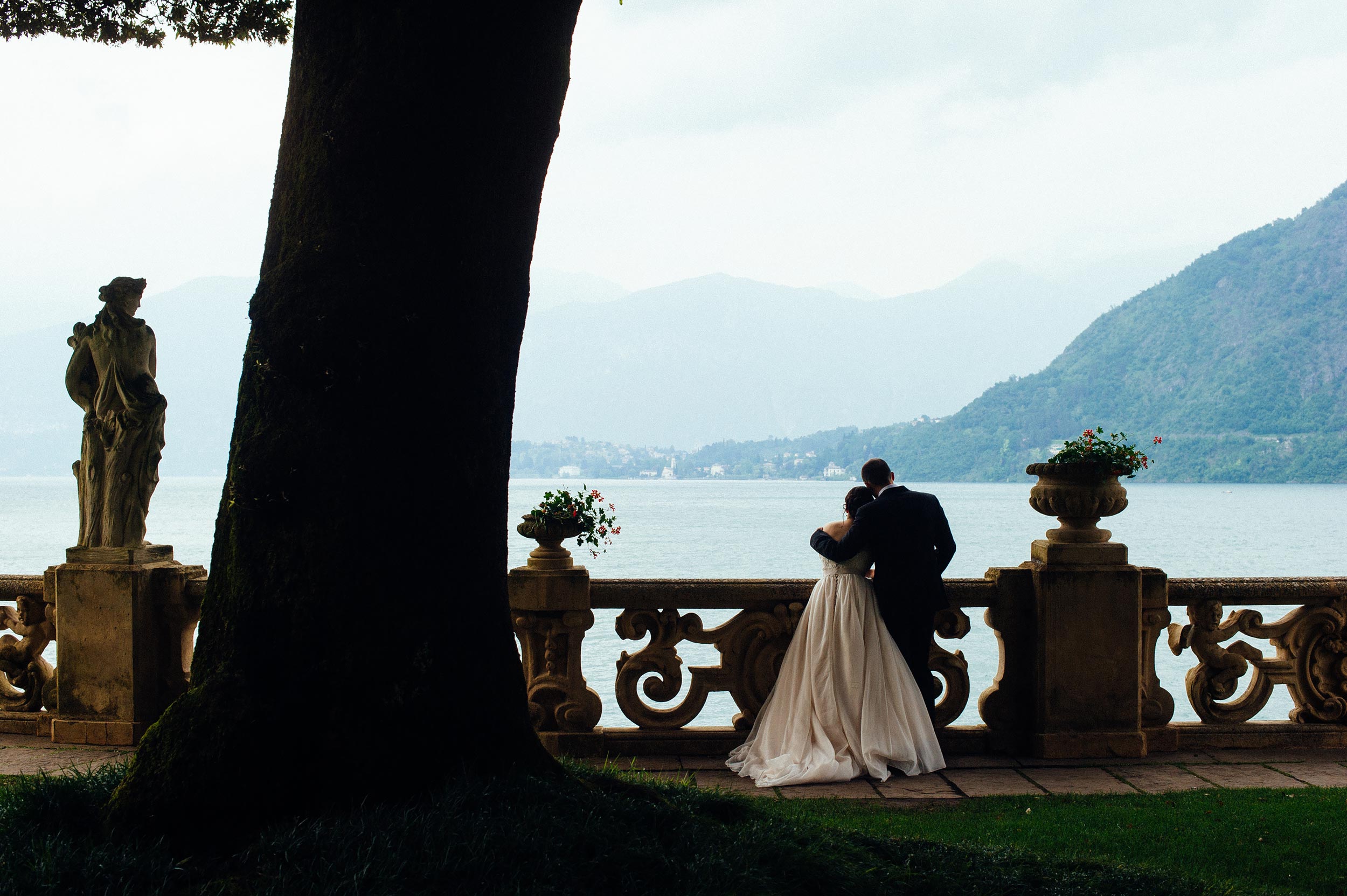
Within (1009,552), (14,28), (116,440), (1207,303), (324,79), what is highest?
(1207,303)

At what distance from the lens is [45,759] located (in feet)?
20.1

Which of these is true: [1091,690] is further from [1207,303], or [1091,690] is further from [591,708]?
[1207,303]

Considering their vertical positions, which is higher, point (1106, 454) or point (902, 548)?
point (1106, 454)

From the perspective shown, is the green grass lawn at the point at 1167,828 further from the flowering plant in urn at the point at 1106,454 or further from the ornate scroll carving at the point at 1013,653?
the flowering plant in urn at the point at 1106,454

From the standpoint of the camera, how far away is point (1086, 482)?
20.9ft

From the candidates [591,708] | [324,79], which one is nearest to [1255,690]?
[591,708]

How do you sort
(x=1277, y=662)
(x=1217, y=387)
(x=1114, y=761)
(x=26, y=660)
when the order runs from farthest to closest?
(x=1217, y=387) < (x=26, y=660) < (x=1277, y=662) < (x=1114, y=761)

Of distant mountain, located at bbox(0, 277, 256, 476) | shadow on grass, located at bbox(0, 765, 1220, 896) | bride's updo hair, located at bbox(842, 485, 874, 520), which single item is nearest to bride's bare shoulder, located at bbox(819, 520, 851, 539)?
bride's updo hair, located at bbox(842, 485, 874, 520)

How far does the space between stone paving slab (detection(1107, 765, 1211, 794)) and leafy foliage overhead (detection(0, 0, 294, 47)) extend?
6685 millimetres

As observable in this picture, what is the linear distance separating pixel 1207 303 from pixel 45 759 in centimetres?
11303

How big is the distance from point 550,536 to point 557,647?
65cm

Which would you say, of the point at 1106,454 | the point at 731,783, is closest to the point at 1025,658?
the point at 1106,454

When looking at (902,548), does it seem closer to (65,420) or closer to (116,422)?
(116,422)

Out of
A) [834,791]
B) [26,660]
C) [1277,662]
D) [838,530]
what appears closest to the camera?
[834,791]
